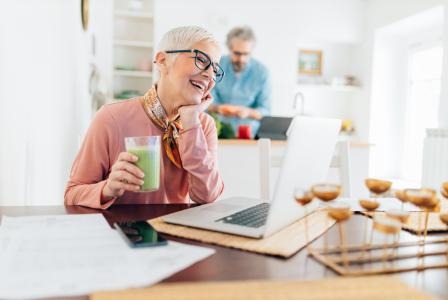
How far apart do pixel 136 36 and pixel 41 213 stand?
4219 mm

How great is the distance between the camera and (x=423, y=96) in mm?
4812

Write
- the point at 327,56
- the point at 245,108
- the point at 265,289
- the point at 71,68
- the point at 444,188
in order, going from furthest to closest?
the point at 327,56 < the point at 245,108 < the point at 71,68 < the point at 444,188 < the point at 265,289

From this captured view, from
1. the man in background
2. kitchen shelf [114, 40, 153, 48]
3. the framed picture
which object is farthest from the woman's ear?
the framed picture

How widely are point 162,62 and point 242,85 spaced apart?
3580 mm

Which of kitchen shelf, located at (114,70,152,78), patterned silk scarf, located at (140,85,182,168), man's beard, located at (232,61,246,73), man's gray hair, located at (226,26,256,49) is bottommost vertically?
patterned silk scarf, located at (140,85,182,168)

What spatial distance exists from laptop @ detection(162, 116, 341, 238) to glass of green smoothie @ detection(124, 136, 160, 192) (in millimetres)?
107

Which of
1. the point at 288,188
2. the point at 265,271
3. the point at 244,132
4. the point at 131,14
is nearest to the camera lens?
the point at 265,271

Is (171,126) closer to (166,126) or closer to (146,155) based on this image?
A: (166,126)

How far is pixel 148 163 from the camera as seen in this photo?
3.33ft

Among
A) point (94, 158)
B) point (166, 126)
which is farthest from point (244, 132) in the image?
point (94, 158)

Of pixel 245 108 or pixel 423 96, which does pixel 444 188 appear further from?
pixel 423 96

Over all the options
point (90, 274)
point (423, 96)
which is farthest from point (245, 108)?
point (90, 274)

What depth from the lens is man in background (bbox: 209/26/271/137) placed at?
4.80 meters

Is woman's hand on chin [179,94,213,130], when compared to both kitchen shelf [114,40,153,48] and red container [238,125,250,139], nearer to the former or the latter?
red container [238,125,250,139]
